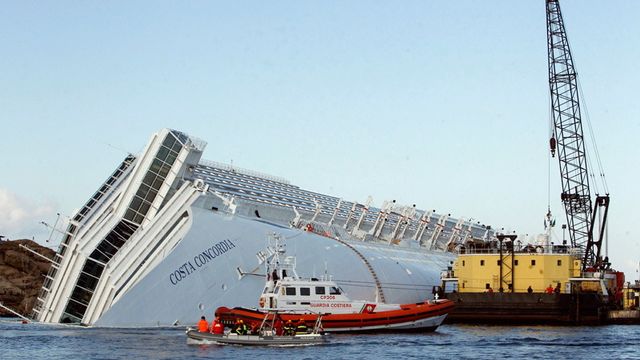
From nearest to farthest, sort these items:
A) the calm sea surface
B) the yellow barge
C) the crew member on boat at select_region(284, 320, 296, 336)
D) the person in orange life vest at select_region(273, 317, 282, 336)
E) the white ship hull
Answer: the calm sea surface, the crew member on boat at select_region(284, 320, 296, 336), the person in orange life vest at select_region(273, 317, 282, 336), the white ship hull, the yellow barge

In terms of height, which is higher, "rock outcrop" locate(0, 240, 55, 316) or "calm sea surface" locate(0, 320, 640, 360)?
"rock outcrop" locate(0, 240, 55, 316)

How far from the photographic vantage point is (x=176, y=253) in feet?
217

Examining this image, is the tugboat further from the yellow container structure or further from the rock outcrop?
the rock outcrop

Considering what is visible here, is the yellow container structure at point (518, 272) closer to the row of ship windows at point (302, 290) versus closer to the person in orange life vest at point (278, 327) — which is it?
the row of ship windows at point (302, 290)

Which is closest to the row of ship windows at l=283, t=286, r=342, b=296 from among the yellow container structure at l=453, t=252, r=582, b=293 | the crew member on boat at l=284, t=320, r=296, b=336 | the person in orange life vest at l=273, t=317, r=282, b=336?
the person in orange life vest at l=273, t=317, r=282, b=336

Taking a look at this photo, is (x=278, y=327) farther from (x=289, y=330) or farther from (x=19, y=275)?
(x=19, y=275)

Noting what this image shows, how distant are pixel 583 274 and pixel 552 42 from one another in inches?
1312

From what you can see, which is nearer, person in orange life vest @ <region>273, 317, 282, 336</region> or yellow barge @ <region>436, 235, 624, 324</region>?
person in orange life vest @ <region>273, 317, 282, 336</region>

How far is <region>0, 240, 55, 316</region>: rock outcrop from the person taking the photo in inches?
5271

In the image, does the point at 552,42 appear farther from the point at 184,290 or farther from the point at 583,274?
the point at 184,290

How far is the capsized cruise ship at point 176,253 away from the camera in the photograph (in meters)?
65.9

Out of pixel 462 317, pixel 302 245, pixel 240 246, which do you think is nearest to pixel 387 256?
pixel 462 317

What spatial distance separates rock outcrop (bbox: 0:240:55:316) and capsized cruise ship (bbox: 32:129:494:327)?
56591 mm

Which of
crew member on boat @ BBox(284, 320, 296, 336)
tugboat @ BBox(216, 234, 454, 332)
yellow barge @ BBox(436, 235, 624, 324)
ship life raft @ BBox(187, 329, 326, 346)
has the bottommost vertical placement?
ship life raft @ BBox(187, 329, 326, 346)
